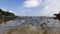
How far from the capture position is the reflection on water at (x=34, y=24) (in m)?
1.95

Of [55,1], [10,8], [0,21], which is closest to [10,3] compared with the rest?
[10,8]

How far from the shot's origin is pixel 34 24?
1978mm

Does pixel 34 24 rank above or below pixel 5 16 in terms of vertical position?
below

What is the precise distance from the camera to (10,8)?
2.01 meters

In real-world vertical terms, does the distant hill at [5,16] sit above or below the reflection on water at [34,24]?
above

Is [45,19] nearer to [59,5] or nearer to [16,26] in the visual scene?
[59,5]

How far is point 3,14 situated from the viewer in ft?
6.64

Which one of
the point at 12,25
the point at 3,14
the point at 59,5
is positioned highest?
the point at 59,5

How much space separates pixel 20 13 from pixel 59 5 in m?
0.66

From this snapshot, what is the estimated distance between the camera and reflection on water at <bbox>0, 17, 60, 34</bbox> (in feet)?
6.41

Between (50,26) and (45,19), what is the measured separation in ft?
0.46

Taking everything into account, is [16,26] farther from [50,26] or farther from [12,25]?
[50,26]

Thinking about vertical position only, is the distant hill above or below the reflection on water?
above

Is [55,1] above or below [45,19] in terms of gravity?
above
